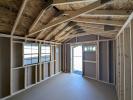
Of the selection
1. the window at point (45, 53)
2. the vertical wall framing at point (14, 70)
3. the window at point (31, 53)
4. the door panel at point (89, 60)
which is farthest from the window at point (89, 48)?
the vertical wall framing at point (14, 70)

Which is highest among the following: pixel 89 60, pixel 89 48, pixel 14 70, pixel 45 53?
pixel 89 48

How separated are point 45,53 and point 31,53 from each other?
51.3 inches

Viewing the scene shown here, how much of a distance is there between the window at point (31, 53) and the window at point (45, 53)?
539 mm

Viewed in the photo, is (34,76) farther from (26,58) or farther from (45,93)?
(45,93)

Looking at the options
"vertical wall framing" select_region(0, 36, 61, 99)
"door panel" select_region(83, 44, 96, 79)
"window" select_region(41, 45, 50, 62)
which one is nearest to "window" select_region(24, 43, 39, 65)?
"vertical wall framing" select_region(0, 36, 61, 99)

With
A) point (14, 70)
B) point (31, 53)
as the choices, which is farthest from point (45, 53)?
point (14, 70)

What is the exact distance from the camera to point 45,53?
6875mm

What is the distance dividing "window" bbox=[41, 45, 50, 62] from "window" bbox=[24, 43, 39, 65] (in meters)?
0.54

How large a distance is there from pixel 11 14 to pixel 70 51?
18.2 ft

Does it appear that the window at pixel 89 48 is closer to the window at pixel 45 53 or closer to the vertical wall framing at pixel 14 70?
the window at pixel 45 53

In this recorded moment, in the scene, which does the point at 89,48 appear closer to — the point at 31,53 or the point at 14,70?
the point at 31,53

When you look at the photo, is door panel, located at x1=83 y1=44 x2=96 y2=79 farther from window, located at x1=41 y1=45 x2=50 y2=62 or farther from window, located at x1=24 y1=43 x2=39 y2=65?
window, located at x1=24 y1=43 x2=39 y2=65

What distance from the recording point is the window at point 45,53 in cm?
658

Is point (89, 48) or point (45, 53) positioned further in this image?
point (89, 48)
